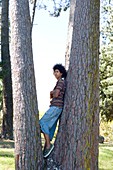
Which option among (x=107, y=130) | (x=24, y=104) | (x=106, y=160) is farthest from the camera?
(x=107, y=130)

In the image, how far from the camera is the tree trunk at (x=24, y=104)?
520 cm

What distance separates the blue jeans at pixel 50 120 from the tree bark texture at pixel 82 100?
15cm

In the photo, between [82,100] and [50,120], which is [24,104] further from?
[82,100]

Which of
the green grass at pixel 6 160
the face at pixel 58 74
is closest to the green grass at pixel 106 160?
the green grass at pixel 6 160

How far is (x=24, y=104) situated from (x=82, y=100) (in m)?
0.88

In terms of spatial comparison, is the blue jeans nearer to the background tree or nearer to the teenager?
the teenager

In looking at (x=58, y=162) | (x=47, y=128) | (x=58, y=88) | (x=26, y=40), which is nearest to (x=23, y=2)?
(x=26, y=40)

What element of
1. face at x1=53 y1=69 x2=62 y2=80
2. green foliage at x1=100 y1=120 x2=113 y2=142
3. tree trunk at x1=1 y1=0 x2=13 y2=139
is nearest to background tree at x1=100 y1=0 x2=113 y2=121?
green foliage at x1=100 y1=120 x2=113 y2=142

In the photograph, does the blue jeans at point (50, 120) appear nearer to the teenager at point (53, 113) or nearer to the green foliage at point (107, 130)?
the teenager at point (53, 113)

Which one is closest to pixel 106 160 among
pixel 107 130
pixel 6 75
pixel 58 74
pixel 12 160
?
pixel 12 160

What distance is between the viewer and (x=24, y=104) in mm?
5203

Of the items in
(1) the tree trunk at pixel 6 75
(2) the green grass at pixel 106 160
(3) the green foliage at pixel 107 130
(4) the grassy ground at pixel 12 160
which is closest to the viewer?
(4) the grassy ground at pixel 12 160

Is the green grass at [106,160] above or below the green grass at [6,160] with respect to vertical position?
below

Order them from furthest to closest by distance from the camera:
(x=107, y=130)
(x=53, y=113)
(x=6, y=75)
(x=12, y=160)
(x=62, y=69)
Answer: (x=107, y=130), (x=6, y=75), (x=12, y=160), (x=62, y=69), (x=53, y=113)
